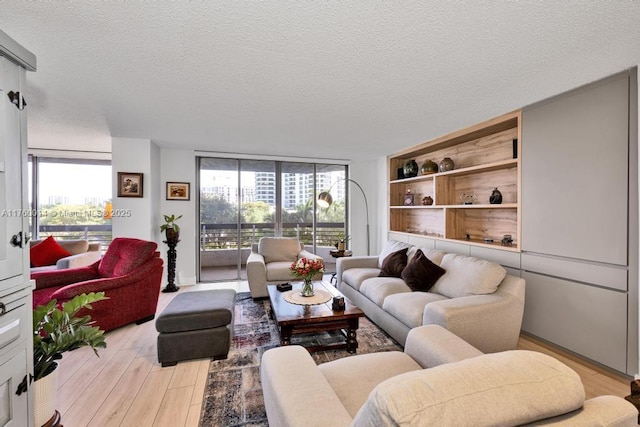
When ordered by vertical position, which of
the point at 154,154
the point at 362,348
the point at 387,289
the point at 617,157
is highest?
the point at 154,154

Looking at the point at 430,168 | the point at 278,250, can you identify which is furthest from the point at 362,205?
the point at 278,250

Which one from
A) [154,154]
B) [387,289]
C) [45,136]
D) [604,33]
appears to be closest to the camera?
[604,33]

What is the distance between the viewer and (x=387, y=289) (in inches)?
119

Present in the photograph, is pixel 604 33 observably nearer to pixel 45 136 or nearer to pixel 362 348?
pixel 362 348

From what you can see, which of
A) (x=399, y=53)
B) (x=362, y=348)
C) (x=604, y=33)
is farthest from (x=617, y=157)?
(x=362, y=348)

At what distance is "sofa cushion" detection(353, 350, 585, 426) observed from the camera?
60cm

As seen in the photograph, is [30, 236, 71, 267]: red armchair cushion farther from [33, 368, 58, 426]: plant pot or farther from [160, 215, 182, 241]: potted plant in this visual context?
[33, 368, 58, 426]: plant pot

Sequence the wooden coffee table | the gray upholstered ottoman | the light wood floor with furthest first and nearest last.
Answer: the wooden coffee table → the gray upholstered ottoman → the light wood floor

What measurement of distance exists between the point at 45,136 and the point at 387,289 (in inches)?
208

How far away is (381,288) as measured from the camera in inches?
121

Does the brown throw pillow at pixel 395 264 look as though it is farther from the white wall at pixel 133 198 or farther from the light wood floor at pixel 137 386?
the white wall at pixel 133 198

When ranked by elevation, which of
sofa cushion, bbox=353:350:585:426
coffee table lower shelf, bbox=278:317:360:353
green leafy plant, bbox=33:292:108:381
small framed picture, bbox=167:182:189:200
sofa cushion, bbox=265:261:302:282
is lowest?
coffee table lower shelf, bbox=278:317:360:353

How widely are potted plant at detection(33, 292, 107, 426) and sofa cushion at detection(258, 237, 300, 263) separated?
286 centimetres

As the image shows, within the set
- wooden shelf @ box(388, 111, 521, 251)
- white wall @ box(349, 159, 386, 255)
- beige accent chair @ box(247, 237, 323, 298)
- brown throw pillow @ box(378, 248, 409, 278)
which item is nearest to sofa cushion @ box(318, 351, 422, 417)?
brown throw pillow @ box(378, 248, 409, 278)
